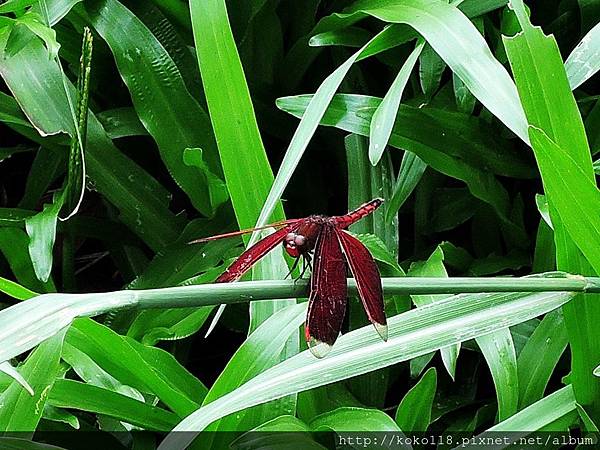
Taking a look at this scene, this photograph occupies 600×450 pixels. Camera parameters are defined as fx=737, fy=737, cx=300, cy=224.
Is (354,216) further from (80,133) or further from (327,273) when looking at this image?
(80,133)

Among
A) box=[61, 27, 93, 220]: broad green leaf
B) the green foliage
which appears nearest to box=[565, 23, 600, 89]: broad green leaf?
the green foliage

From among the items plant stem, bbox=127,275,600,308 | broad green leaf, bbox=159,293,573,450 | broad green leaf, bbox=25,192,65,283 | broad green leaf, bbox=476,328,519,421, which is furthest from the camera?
broad green leaf, bbox=25,192,65,283

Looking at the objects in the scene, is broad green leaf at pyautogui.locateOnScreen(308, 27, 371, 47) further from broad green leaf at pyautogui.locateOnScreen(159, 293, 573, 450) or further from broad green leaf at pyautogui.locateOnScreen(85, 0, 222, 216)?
broad green leaf at pyautogui.locateOnScreen(159, 293, 573, 450)

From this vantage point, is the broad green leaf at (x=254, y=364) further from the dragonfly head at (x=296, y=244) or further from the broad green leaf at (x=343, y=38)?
the broad green leaf at (x=343, y=38)

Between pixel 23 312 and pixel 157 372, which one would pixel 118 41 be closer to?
pixel 157 372

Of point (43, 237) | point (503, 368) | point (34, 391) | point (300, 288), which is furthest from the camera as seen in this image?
point (43, 237)

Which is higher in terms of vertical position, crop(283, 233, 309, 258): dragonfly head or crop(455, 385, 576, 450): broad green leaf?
crop(283, 233, 309, 258): dragonfly head

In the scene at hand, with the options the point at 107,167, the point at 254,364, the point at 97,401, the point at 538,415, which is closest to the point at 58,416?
the point at 97,401
